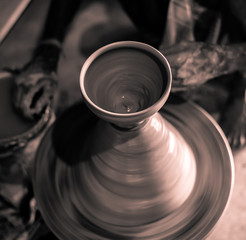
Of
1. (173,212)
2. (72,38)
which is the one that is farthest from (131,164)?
(72,38)

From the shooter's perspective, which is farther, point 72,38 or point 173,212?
point 72,38

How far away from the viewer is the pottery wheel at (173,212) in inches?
45.4

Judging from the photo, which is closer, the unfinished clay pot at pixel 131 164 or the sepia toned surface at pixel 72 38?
the unfinished clay pot at pixel 131 164

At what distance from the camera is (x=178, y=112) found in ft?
4.49

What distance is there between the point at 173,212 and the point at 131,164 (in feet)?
0.78

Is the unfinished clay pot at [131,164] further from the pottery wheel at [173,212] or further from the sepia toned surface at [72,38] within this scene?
the sepia toned surface at [72,38]

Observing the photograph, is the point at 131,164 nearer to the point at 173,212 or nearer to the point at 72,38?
the point at 173,212

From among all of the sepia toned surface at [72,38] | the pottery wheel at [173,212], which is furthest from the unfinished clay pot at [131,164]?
the sepia toned surface at [72,38]

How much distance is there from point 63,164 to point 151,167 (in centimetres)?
34

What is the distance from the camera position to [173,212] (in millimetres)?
1153

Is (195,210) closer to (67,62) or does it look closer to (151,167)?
(151,167)

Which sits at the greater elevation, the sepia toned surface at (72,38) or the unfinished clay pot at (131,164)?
the unfinished clay pot at (131,164)

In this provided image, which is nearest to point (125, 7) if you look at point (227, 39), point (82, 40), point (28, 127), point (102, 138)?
point (82, 40)

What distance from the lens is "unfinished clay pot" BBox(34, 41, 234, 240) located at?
1.02 m
